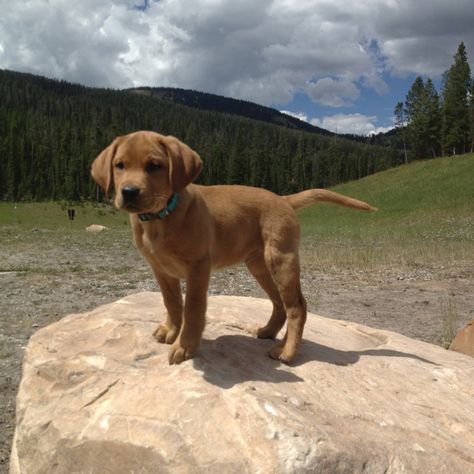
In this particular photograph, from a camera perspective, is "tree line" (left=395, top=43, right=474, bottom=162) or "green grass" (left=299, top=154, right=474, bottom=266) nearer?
"green grass" (left=299, top=154, right=474, bottom=266)

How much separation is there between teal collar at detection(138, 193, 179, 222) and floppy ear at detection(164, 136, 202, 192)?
0.20 meters

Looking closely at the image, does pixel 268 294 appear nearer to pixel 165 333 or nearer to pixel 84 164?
pixel 165 333

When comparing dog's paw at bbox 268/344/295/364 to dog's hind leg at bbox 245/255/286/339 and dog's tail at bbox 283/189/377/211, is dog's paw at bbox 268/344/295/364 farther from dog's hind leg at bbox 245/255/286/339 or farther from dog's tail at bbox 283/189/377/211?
dog's tail at bbox 283/189/377/211

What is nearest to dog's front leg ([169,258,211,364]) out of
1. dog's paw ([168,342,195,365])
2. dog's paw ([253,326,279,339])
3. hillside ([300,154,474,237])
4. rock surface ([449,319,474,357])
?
dog's paw ([168,342,195,365])

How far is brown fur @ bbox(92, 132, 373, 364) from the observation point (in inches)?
161

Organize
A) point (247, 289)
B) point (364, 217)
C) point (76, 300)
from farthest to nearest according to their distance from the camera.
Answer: point (364, 217)
point (247, 289)
point (76, 300)

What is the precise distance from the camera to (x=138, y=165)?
4.07 metres

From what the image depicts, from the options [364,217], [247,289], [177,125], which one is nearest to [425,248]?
[247,289]

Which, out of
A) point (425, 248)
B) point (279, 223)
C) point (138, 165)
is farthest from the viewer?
point (425, 248)

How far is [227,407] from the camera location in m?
3.99

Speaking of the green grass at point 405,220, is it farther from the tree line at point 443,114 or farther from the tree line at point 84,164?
the tree line at point 84,164

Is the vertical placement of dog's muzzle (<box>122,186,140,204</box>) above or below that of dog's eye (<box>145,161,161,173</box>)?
below

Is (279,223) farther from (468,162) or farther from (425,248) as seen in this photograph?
(468,162)

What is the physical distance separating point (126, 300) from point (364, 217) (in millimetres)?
43922
